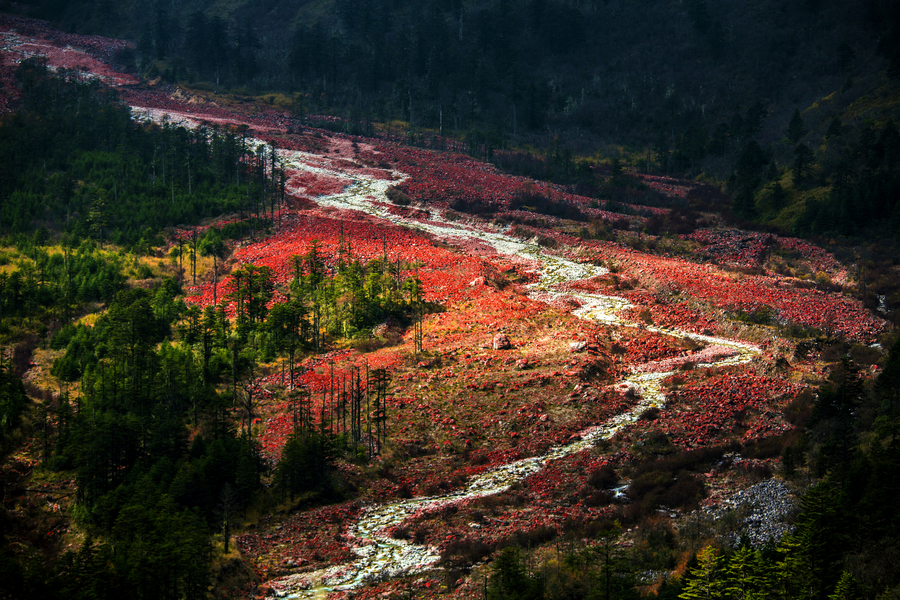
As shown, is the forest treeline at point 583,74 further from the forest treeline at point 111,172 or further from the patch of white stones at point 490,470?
the forest treeline at point 111,172

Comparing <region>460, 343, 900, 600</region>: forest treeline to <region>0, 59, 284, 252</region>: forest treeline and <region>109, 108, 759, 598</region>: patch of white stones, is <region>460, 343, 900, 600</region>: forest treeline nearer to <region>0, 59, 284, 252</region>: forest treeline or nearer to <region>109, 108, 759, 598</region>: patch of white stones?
<region>109, 108, 759, 598</region>: patch of white stones

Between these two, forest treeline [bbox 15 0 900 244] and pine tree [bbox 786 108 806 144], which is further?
pine tree [bbox 786 108 806 144]

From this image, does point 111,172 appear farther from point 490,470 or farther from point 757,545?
point 757,545

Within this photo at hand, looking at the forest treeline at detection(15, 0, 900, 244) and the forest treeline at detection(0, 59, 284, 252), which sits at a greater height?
the forest treeline at detection(15, 0, 900, 244)

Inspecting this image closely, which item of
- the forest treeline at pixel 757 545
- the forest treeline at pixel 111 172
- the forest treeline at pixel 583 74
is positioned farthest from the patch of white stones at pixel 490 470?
the forest treeline at pixel 583 74

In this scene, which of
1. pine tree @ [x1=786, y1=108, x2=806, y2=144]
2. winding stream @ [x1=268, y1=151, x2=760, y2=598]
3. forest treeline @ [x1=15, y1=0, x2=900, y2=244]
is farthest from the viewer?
pine tree @ [x1=786, y1=108, x2=806, y2=144]

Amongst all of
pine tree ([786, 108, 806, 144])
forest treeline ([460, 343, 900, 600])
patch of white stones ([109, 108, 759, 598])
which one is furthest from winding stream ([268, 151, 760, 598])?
pine tree ([786, 108, 806, 144])

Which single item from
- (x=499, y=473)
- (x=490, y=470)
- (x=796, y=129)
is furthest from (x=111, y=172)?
(x=796, y=129)

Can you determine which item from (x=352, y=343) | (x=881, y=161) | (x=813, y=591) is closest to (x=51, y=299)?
(x=352, y=343)
